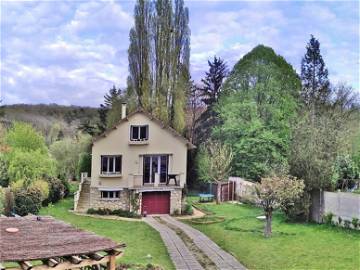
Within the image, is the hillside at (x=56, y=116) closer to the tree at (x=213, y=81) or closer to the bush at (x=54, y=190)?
the tree at (x=213, y=81)

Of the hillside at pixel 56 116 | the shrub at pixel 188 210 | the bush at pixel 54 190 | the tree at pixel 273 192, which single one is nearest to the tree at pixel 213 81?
the hillside at pixel 56 116

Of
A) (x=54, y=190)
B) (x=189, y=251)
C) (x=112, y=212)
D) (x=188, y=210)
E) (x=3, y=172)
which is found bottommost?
(x=189, y=251)

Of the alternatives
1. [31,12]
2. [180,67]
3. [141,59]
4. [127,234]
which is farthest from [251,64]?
[31,12]

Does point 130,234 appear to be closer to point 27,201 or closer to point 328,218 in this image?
point 27,201

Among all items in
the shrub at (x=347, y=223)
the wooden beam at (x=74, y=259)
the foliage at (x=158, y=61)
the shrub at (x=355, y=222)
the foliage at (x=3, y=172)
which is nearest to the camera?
the wooden beam at (x=74, y=259)

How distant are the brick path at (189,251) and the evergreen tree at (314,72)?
24.6 m

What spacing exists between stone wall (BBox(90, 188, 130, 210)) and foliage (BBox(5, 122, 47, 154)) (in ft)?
18.1

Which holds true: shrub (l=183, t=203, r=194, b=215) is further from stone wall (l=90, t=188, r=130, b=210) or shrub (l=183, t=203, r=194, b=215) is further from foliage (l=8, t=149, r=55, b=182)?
foliage (l=8, t=149, r=55, b=182)

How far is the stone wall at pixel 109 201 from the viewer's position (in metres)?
30.7

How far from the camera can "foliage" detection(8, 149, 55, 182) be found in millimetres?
28766

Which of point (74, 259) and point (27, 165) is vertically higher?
point (27, 165)

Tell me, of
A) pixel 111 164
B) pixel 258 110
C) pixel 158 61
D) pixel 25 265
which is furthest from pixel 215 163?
pixel 25 265

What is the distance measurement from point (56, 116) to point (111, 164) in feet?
88.6

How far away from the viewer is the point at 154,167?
31906mm
